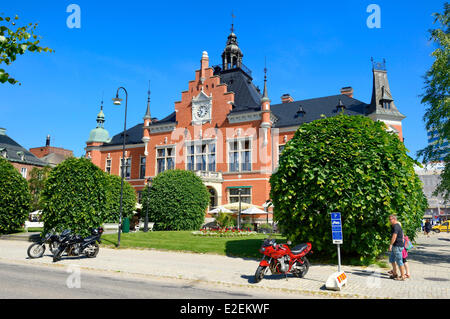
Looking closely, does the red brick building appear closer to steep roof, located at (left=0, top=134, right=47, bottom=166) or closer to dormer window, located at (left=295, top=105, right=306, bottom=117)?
dormer window, located at (left=295, top=105, right=306, bottom=117)

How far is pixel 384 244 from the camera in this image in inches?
472

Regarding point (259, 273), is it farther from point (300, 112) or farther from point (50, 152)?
point (50, 152)

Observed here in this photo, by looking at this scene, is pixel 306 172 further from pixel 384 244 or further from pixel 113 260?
pixel 113 260

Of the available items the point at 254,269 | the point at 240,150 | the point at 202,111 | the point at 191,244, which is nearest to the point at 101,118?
the point at 202,111

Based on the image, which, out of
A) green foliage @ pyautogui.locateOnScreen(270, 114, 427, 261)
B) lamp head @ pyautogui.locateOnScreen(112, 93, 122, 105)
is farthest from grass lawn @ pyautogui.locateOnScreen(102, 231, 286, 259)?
lamp head @ pyautogui.locateOnScreen(112, 93, 122, 105)

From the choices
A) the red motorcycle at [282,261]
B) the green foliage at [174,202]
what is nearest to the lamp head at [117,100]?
the green foliage at [174,202]

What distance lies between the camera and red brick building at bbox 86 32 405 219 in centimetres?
3516

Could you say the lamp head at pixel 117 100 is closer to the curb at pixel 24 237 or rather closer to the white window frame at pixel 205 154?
the curb at pixel 24 237

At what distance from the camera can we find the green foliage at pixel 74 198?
18.2 m

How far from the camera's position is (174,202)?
2788 cm

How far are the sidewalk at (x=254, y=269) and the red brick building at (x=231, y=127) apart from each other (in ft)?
67.1

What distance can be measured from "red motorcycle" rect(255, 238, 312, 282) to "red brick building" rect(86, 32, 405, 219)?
2429cm

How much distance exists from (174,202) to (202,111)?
14644mm

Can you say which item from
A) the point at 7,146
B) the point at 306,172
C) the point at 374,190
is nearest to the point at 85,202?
the point at 306,172
